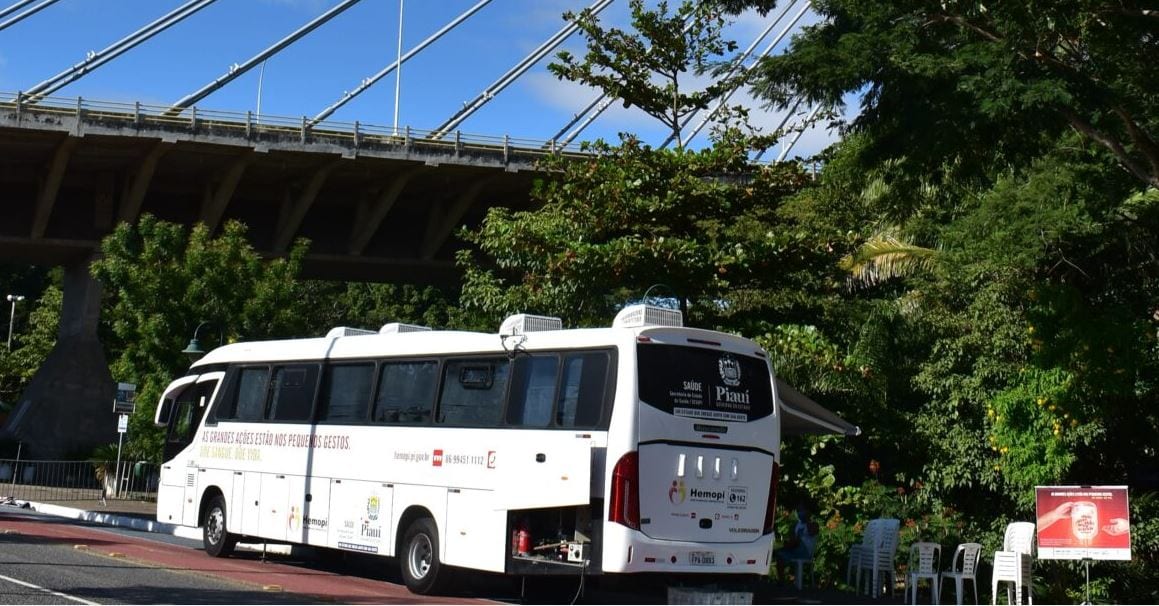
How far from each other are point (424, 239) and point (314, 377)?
1173 inches

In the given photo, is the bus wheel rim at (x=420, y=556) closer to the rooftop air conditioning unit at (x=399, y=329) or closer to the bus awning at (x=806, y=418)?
the rooftop air conditioning unit at (x=399, y=329)

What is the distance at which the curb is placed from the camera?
20.7 m

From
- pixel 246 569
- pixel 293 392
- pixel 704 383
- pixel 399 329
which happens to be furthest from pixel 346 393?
pixel 704 383

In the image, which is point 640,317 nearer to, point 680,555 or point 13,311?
point 680,555

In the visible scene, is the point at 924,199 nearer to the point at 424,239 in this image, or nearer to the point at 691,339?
the point at 691,339

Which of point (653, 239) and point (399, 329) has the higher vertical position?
point (653, 239)

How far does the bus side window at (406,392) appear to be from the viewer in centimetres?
1523

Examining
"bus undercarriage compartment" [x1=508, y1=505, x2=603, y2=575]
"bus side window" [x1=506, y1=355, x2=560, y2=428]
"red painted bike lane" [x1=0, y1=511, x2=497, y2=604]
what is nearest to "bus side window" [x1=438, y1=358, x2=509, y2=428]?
"bus side window" [x1=506, y1=355, x2=560, y2=428]

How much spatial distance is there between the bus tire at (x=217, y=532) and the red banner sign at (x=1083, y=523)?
10954 mm

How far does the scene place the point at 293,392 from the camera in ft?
57.8

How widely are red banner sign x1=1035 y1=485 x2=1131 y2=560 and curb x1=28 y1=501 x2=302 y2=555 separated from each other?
11412 mm

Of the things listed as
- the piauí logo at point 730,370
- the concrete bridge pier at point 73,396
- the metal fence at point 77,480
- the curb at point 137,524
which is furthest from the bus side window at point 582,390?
the concrete bridge pier at point 73,396

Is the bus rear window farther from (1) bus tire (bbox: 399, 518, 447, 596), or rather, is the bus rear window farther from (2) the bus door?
(2) the bus door

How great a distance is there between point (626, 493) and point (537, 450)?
1.25 meters
